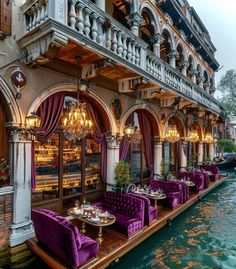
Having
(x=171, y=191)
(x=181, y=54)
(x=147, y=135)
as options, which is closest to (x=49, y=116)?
(x=171, y=191)

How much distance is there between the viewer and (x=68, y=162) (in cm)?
706

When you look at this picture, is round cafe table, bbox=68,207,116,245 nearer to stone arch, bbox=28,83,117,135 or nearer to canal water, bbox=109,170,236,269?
canal water, bbox=109,170,236,269

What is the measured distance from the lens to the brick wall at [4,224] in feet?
15.9

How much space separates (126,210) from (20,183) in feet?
10.1

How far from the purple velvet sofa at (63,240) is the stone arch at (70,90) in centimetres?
258

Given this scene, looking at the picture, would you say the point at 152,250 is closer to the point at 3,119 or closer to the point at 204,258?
the point at 204,258

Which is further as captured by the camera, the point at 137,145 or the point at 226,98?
the point at 226,98

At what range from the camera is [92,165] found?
7941 millimetres

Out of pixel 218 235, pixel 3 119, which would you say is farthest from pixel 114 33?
pixel 218 235

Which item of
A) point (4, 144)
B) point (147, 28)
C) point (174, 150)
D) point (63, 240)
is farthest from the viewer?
point (174, 150)

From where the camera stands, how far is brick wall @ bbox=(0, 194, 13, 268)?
15.9 feet

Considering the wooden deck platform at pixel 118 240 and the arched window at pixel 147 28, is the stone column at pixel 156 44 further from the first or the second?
the wooden deck platform at pixel 118 240

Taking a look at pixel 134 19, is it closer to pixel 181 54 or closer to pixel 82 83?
pixel 82 83

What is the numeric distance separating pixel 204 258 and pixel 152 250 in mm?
1305
